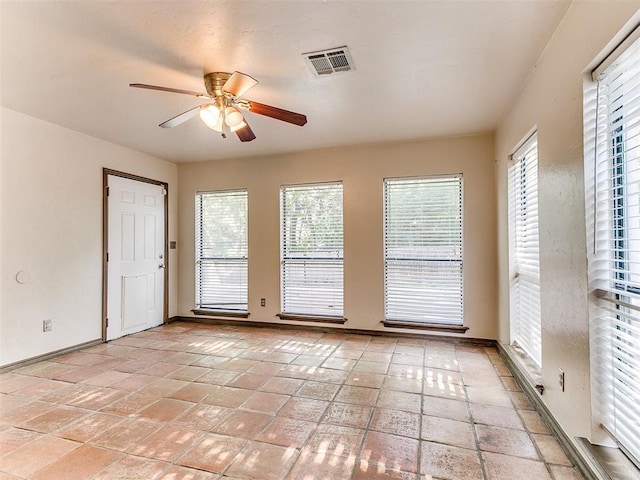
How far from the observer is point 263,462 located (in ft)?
6.02

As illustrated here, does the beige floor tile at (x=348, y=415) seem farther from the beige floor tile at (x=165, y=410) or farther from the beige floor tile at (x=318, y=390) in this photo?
the beige floor tile at (x=165, y=410)

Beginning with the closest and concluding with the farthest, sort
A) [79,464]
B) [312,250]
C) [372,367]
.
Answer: [79,464] < [372,367] < [312,250]

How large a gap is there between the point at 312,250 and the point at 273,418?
101 inches

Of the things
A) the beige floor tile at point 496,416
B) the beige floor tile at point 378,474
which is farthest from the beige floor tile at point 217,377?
the beige floor tile at point 496,416

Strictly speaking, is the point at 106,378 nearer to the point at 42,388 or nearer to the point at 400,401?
the point at 42,388

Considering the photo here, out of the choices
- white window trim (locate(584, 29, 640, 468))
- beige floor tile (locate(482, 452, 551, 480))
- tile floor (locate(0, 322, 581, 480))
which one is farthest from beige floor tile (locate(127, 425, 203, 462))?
white window trim (locate(584, 29, 640, 468))

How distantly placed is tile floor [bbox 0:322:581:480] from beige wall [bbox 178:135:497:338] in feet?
2.54

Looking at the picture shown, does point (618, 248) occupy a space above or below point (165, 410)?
above

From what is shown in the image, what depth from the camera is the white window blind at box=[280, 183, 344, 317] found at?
449cm

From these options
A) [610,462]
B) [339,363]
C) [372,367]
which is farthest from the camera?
[339,363]

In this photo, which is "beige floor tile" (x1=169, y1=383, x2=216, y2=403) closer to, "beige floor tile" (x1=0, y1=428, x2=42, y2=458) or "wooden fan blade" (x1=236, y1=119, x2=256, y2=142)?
"beige floor tile" (x1=0, y1=428, x2=42, y2=458)

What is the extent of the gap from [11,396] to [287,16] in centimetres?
346

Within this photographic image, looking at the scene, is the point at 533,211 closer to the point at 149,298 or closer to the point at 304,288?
the point at 304,288

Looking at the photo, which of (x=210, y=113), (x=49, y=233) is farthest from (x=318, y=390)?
(x=49, y=233)
